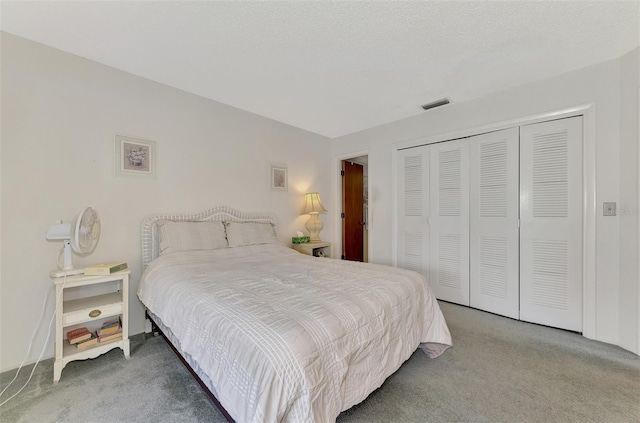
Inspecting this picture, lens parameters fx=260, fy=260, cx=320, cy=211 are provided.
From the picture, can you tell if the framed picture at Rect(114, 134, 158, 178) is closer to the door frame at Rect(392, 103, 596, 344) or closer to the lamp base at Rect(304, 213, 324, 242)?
the lamp base at Rect(304, 213, 324, 242)

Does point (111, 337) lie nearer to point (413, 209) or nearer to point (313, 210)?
point (313, 210)

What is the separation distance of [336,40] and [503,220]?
99.0 inches

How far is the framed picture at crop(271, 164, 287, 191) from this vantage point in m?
3.68

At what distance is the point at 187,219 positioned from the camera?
2818 millimetres

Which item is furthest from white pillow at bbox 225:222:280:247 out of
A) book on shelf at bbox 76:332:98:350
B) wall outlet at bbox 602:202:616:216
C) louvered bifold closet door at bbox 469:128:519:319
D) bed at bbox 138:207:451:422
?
wall outlet at bbox 602:202:616:216

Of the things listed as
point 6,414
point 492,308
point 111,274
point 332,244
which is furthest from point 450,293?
point 6,414

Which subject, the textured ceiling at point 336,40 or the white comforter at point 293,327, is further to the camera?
the textured ceiling at point 336,40

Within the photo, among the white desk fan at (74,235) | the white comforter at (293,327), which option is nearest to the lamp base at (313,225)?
the white comforter at (293,327)

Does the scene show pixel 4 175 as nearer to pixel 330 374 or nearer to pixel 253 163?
pixel 253 163

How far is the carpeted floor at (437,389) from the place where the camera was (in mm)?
1466

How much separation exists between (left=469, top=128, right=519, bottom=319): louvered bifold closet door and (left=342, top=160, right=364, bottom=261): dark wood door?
208cm

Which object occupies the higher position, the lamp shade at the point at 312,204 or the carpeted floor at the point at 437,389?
the lamp shade at the point at 312,204

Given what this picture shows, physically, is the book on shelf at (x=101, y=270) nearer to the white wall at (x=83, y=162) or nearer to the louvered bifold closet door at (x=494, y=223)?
the white wall at (x=83, y=162)

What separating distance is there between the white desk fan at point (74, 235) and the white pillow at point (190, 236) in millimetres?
551
